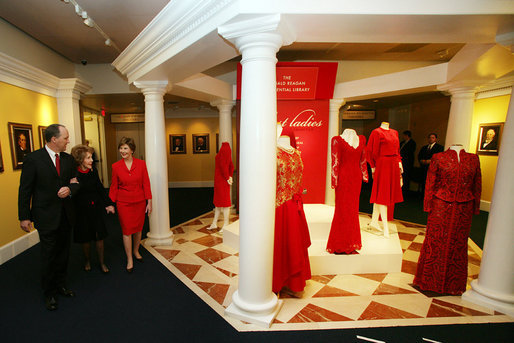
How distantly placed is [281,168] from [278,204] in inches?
13.7

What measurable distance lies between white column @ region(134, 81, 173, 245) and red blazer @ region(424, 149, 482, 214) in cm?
355

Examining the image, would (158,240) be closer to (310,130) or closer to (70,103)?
(70,103)

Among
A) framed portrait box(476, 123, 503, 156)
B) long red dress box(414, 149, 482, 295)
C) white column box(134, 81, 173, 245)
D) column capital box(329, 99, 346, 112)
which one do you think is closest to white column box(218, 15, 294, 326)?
long red dress box(414, 149, 482, 295)

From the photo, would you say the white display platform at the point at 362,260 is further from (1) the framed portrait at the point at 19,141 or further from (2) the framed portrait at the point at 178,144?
(2) the framed portrait at the point at 178,144

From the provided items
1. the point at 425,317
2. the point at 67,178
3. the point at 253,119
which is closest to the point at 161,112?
the point at 67,178

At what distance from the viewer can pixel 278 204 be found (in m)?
2.47

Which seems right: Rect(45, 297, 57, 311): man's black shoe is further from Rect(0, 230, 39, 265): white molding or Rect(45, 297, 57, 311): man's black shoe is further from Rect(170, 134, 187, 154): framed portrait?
Rect(170, 134, 187, 154): framed portrait

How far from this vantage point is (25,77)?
152 inches

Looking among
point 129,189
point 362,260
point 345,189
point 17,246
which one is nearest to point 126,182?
point 129,189

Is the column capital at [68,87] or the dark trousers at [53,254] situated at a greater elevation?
the column capital at [68,87]

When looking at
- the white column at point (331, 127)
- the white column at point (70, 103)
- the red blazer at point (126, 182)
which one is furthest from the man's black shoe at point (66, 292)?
the white column at point (331, 127)

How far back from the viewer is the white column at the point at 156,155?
152 inches

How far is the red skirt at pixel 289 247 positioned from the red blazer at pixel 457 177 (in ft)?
4.94

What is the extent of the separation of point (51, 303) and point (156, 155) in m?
2.18
